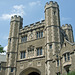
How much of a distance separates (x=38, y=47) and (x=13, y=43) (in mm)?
5024

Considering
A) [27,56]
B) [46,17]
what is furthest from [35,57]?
[46,17]

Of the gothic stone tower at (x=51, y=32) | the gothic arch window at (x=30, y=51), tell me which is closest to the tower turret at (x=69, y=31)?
the gothic stone tower at (x=51, y=32)

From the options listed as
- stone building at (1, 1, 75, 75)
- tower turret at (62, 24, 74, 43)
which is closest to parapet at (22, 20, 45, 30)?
stone building at (1, 1, 75, 75)

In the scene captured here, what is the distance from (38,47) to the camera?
25094 mm

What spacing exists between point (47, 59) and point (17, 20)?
11.1 meters

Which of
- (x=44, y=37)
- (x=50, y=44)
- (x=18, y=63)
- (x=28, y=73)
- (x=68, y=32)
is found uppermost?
(x=68, y=32)

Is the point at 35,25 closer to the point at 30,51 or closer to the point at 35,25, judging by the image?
the point at 35,25

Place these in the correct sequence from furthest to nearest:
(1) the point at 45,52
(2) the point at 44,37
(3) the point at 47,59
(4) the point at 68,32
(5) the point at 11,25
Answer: (4) the point at 68,32, (5) the point at 11,25, (2) the point at 44,37, (1) the point at 45,52, (3) the point at 47,59

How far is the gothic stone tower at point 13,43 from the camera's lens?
25.5 metres

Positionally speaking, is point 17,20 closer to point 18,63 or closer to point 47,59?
point 18,63

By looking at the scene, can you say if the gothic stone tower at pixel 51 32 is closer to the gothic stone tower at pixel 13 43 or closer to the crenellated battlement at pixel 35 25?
the crenellated battlement at pixel 35 25

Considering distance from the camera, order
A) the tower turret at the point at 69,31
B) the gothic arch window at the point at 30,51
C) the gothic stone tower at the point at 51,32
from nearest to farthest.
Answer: the gothic stone tower at the point at 51,32 → the gothic arch window at the point at 30,51 → the tower turret at the point at 69,31

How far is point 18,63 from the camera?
25.8 meters

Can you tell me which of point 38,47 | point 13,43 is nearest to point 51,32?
point 38,47
